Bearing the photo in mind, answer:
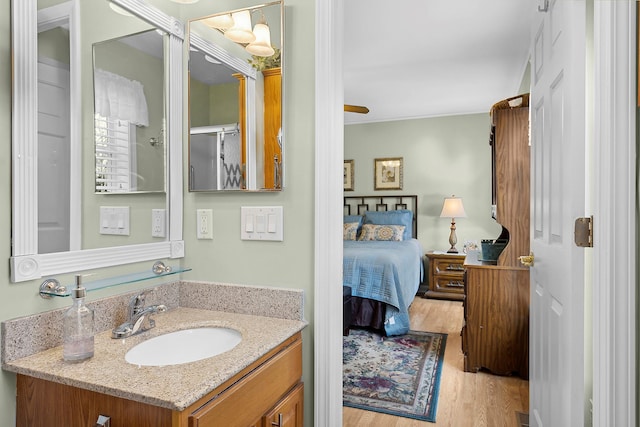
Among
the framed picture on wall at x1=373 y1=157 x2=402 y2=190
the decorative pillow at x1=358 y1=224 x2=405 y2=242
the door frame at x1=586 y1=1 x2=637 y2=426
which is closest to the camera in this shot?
the door frame at x1=586 y1=1 x2=637 y2=426

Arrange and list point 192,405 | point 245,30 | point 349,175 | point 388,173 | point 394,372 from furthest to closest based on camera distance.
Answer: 1. point 349,175
2. point 388,173
3. point 394,372
4. point 245,30
5. point 192,405

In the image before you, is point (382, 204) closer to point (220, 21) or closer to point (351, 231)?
point (351, 231)

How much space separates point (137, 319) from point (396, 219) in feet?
15.7

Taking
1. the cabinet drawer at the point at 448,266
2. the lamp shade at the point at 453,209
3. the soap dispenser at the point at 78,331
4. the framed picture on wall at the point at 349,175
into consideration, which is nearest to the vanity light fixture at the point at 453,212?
the lamp shade at the point at 453,209

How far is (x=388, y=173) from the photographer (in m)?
6.14

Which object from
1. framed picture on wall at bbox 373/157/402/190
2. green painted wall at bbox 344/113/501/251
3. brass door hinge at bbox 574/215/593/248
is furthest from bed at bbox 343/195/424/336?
brass door hinge at bbox 574/215/593/248

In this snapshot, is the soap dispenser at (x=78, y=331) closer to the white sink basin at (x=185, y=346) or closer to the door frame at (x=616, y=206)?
the white sink basin at (x=185, y=346)

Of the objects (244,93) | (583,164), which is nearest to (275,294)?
(244,93)

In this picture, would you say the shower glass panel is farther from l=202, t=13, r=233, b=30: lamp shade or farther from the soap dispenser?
the soap dispenser

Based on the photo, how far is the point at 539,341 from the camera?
69.9 inches

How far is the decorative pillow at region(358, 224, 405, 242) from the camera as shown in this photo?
549cm

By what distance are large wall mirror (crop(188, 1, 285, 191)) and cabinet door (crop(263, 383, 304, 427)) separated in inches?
28.5

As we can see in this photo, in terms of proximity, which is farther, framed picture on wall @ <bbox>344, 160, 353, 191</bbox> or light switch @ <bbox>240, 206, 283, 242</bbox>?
framed picture on wall @ <bbox>344, 160, 353, 191</bbox>

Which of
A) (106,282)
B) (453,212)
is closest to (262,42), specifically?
(106,282)
